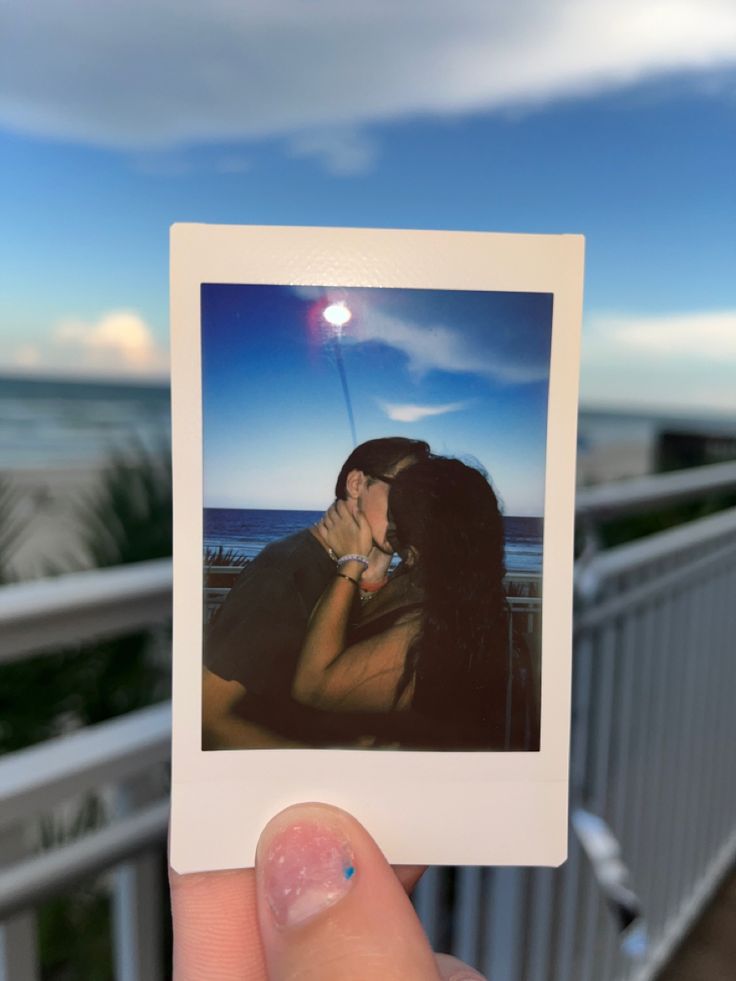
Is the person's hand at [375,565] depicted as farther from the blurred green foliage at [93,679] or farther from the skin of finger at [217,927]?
the blurred green foliage at [93,679]

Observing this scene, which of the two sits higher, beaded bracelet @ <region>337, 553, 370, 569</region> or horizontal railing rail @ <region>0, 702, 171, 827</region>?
beaded bracelet @ <region>337, 553, 370, 569</region>

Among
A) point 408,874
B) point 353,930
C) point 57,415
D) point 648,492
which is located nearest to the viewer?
point 353,930

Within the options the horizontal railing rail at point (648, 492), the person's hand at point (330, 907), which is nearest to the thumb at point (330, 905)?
the person's hand at point (330, 907)

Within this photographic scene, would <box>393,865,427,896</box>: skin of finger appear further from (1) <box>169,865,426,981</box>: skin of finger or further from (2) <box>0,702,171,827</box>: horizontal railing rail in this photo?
(2) <box>0,702,171,827</box>: horizontal railing rail

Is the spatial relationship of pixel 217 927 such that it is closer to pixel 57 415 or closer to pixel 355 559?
pixel 355 559

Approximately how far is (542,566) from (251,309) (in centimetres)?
Answer: 24

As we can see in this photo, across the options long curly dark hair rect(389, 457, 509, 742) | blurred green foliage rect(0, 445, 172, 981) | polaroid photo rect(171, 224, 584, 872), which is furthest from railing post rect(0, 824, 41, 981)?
long curly dark hair rect(389, 457, 509, 742)

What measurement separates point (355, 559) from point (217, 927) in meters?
0.26

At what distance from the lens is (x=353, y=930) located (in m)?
0.43

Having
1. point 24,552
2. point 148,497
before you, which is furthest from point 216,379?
point 148,497

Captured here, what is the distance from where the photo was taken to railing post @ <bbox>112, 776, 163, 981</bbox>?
85cm

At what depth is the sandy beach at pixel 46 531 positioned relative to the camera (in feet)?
4.94

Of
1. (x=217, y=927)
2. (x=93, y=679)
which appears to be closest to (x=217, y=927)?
(x=217, y=927)

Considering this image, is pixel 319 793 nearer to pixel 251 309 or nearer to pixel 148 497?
pixel 251 309
